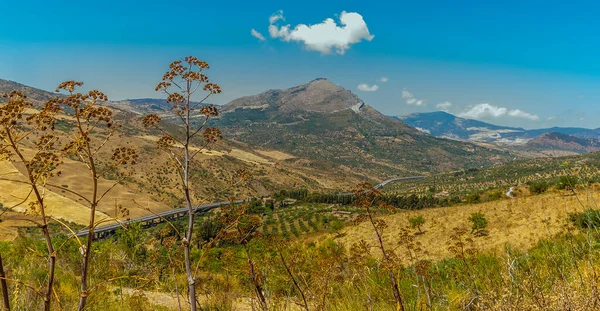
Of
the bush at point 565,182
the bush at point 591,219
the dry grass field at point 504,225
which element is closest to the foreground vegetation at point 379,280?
the bush at point 591,219

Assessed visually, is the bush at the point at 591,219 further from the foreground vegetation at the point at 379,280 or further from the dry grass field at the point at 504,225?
the dry grass field at the point at 504,225

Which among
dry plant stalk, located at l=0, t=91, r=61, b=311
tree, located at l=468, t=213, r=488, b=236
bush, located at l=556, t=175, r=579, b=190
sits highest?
dry plant stalk, located at l=0, t=91, r=61, b=311

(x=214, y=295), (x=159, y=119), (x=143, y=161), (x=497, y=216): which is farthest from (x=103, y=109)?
(x=143, y=161)

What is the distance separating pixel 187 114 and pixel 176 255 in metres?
2.72

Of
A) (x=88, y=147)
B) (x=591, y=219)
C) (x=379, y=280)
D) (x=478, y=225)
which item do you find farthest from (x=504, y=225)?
(x=88, y=147)

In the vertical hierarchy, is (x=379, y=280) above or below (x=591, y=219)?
below

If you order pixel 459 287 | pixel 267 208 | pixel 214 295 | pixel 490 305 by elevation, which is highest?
pixel 490 305

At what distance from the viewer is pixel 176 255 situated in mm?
5164

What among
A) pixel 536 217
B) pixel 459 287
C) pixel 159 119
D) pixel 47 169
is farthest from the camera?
pixel 536 217

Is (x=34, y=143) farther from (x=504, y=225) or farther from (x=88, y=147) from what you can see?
(x=504, y=225)

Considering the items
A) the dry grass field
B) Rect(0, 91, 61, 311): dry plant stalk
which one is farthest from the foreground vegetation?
the dry grass field

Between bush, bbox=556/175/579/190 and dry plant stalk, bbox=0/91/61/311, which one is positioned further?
bush, bbox=556/175/579/190

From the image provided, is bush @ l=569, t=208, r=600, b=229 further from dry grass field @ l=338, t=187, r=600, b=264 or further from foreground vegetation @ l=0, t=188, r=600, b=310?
dry grass field @ l=338, t=187, r=600, b=264

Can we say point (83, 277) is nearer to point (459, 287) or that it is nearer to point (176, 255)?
point (176, 255)
